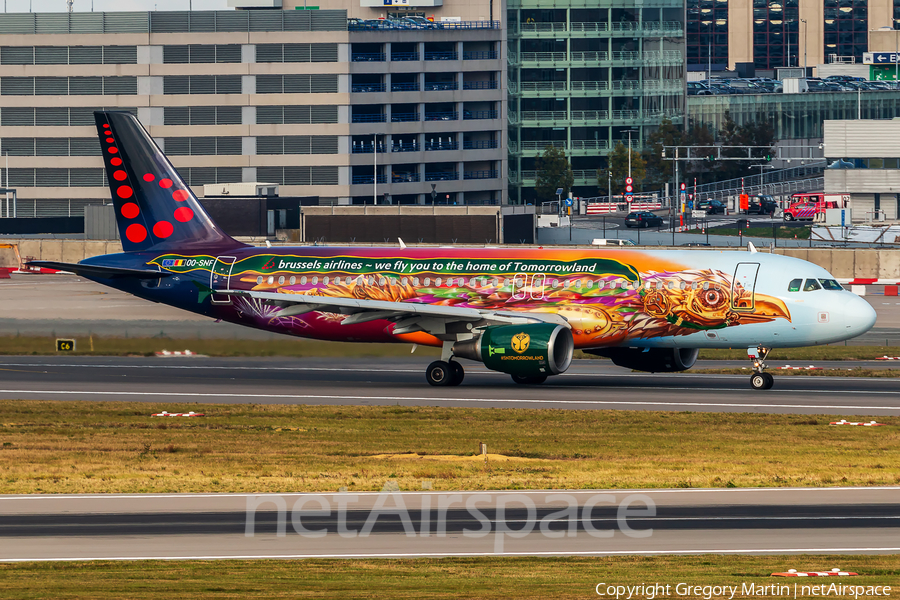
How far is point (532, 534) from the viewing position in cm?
2108

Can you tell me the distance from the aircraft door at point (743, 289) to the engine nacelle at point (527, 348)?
5404mm

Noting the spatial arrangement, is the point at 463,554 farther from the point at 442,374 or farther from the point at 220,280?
the point at 220,280

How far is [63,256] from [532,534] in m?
72.0

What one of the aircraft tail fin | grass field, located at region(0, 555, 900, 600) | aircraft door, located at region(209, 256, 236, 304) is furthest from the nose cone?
the aircraft tail fin

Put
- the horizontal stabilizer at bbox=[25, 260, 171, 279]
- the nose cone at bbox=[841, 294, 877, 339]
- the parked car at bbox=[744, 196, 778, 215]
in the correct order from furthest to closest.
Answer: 1. the parked car at bbox=[744, 196, 778, 215]
2. the horizontal stabilizer at bbox=[25, 260, 171, 279]
3. the nose cone at bbox=[841, 294, 877, 339]

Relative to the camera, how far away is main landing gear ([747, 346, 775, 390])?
4181 centimetres

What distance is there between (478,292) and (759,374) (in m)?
9.73

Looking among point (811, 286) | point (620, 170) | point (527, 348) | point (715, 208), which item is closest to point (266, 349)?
point (527, 348)

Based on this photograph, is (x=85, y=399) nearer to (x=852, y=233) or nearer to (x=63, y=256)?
(x=63, y=256)

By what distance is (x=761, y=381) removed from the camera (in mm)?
41938

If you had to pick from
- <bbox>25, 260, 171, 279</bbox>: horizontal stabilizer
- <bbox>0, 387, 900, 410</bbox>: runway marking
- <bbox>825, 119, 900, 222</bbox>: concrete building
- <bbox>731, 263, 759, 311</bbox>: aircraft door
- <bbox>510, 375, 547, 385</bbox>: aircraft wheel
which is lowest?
<bbox>0, 387, 900, 410</bbox>: runway marking

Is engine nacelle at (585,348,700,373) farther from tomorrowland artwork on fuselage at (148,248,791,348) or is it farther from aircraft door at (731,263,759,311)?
aircraft door at (731,263,759,311)

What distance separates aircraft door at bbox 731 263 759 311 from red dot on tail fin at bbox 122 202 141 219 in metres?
21.8

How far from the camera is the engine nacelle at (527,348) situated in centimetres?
3984
